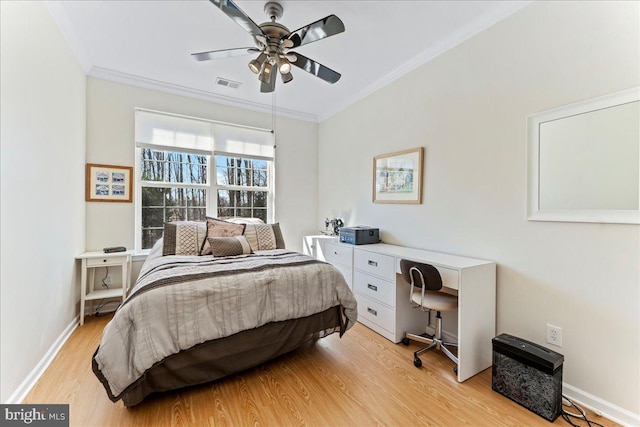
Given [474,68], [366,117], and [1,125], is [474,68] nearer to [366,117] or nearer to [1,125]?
[366,117]

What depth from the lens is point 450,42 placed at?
2.49 m

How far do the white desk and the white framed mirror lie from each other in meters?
0.64

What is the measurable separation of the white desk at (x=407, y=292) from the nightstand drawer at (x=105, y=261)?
7.37 feet

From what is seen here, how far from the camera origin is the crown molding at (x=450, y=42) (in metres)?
2.07

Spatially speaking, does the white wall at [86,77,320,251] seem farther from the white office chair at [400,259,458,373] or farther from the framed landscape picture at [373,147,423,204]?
the white office chair at [400,259,458,373]

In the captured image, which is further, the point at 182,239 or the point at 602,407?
the point at 182,239

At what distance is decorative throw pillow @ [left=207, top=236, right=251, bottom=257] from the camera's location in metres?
2.74

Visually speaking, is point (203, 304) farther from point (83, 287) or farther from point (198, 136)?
point (198, 136)

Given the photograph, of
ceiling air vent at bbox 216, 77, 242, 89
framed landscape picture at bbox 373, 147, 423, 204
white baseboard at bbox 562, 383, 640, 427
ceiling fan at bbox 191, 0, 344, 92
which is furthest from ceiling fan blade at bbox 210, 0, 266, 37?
white baseboard at bbox 562, 383, 640, 427

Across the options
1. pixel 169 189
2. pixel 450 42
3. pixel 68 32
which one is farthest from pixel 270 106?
pixel 450 42

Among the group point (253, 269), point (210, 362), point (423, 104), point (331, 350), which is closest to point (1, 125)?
point (253, 269)

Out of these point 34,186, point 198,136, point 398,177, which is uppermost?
point 198,136

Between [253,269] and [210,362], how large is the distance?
0.67m

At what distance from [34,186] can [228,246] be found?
1.45m
